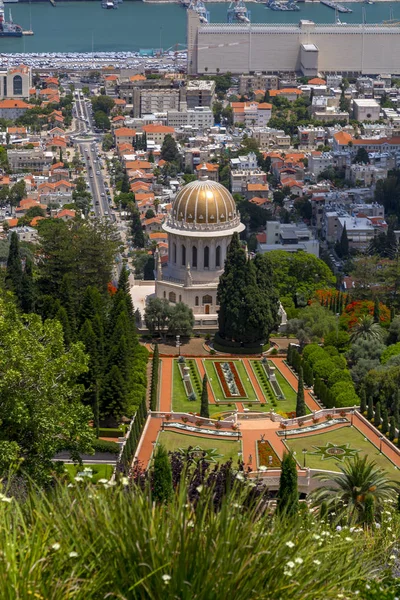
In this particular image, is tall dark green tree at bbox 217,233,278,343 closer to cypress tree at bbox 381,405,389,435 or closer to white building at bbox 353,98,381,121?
cypress tree at bbox 381,405,389,435

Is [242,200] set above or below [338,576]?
below

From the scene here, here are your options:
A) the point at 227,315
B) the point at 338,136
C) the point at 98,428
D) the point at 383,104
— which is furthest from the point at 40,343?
the point at 383,104

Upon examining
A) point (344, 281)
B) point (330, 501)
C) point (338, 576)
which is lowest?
point (344, 281)

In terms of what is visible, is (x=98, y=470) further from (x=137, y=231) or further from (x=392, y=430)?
(x=137, y=231)

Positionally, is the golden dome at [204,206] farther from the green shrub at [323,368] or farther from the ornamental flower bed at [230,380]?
the green shrub at [323,368]

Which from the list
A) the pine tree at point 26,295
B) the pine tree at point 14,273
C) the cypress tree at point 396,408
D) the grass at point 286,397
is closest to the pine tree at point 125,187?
the pine tree at point 14,273

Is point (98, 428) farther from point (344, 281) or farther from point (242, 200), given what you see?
point (242, 200)

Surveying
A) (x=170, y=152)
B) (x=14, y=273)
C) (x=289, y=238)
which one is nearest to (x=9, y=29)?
(x=170, y=152)
